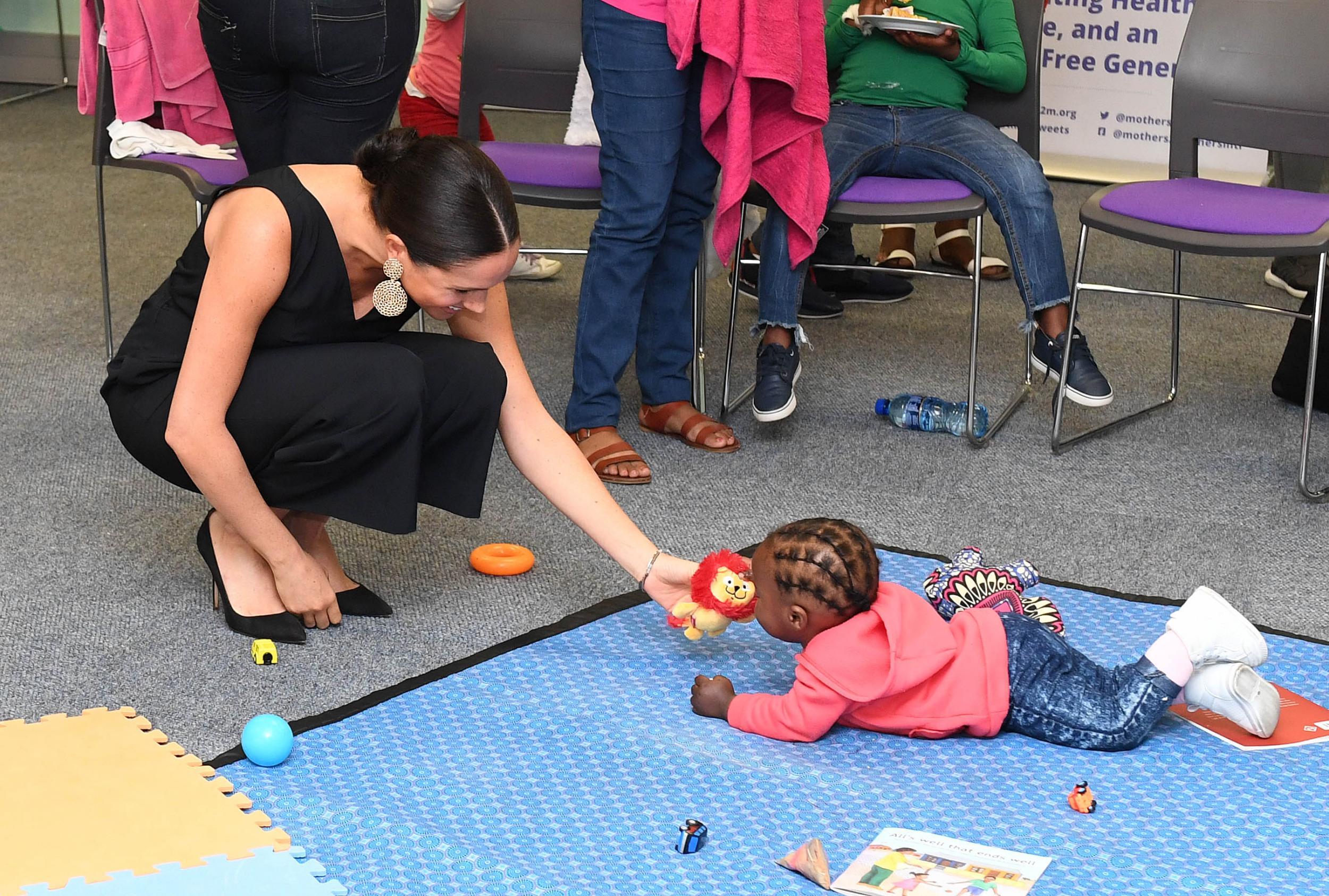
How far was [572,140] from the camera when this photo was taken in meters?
3.32

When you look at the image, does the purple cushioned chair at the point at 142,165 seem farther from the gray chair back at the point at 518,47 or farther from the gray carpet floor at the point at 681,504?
the gray chair back at the point at 518,47

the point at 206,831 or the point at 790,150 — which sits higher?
the point at 790,150

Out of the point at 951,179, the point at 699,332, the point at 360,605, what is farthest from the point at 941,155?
the point at 360,605

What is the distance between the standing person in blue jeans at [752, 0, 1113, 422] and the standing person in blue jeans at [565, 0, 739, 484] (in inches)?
6.7

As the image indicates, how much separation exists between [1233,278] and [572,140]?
208 centimetres

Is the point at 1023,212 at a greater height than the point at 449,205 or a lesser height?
lesser

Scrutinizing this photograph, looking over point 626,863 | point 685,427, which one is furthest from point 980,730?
point 685,427

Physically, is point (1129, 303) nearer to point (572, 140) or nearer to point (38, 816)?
point (572, 140)

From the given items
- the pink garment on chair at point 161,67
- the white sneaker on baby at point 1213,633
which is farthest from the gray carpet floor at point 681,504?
the pink garment on chair at point 161,67

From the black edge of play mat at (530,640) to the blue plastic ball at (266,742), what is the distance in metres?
0.03

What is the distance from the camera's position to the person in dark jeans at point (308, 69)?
251 centimetres

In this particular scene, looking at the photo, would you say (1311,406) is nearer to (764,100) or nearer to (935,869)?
(764,100)

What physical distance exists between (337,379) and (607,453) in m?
0.86

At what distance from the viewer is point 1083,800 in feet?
5.45
